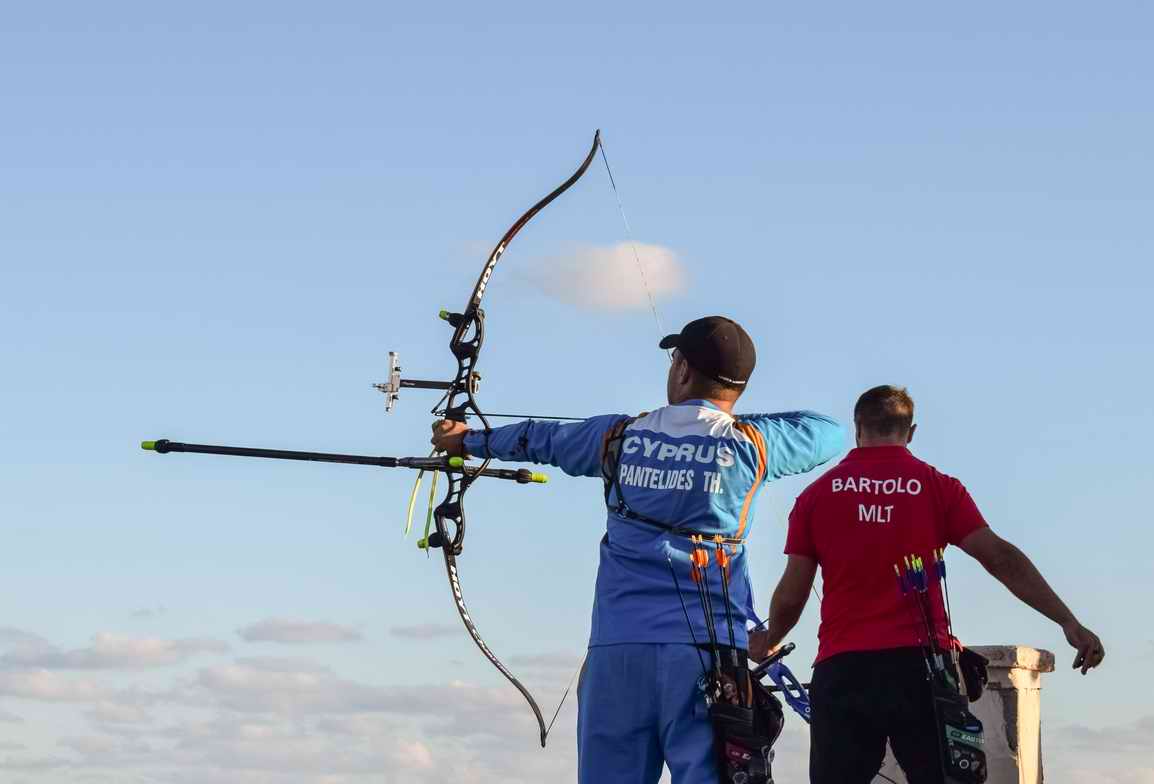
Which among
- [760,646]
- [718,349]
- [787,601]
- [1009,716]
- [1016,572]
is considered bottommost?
[1009,716]

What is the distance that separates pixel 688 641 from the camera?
15.2 ft

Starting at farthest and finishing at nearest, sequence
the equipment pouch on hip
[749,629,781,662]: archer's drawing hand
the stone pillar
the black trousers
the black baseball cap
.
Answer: the stone pillar < [749,629,781,662]: archer's drawing hand < the black trousers < the black baseball cap < the equipment pouch on hip

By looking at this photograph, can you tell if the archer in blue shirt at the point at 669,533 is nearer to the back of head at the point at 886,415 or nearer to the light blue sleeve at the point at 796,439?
the light blue sleeve at the point at 796,439

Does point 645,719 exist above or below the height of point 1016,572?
below

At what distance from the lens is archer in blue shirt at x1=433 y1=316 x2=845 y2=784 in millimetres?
4617

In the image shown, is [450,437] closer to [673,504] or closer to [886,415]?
[673,504]

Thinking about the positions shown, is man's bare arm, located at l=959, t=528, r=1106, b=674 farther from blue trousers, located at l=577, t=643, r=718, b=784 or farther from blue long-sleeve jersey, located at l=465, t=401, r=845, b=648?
blue trousers, located at l=577, t=643, r=718, b=784

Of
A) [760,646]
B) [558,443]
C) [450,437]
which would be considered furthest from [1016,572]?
[450,437]

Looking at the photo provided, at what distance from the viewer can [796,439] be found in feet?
16.5

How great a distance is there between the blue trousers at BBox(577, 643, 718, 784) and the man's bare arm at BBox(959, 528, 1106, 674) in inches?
48.0

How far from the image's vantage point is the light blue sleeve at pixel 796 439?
4.94 metres

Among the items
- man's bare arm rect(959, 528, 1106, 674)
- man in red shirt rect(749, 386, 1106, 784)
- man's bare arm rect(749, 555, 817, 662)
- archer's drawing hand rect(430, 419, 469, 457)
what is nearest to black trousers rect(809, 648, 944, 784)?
man in red shirt rect(749, 386, 1106, 784)

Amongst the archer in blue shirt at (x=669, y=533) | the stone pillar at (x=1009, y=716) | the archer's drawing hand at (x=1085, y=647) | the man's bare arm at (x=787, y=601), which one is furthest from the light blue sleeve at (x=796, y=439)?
the stone pillar at (x=1009, y=716)

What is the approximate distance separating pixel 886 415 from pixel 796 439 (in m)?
0.53
